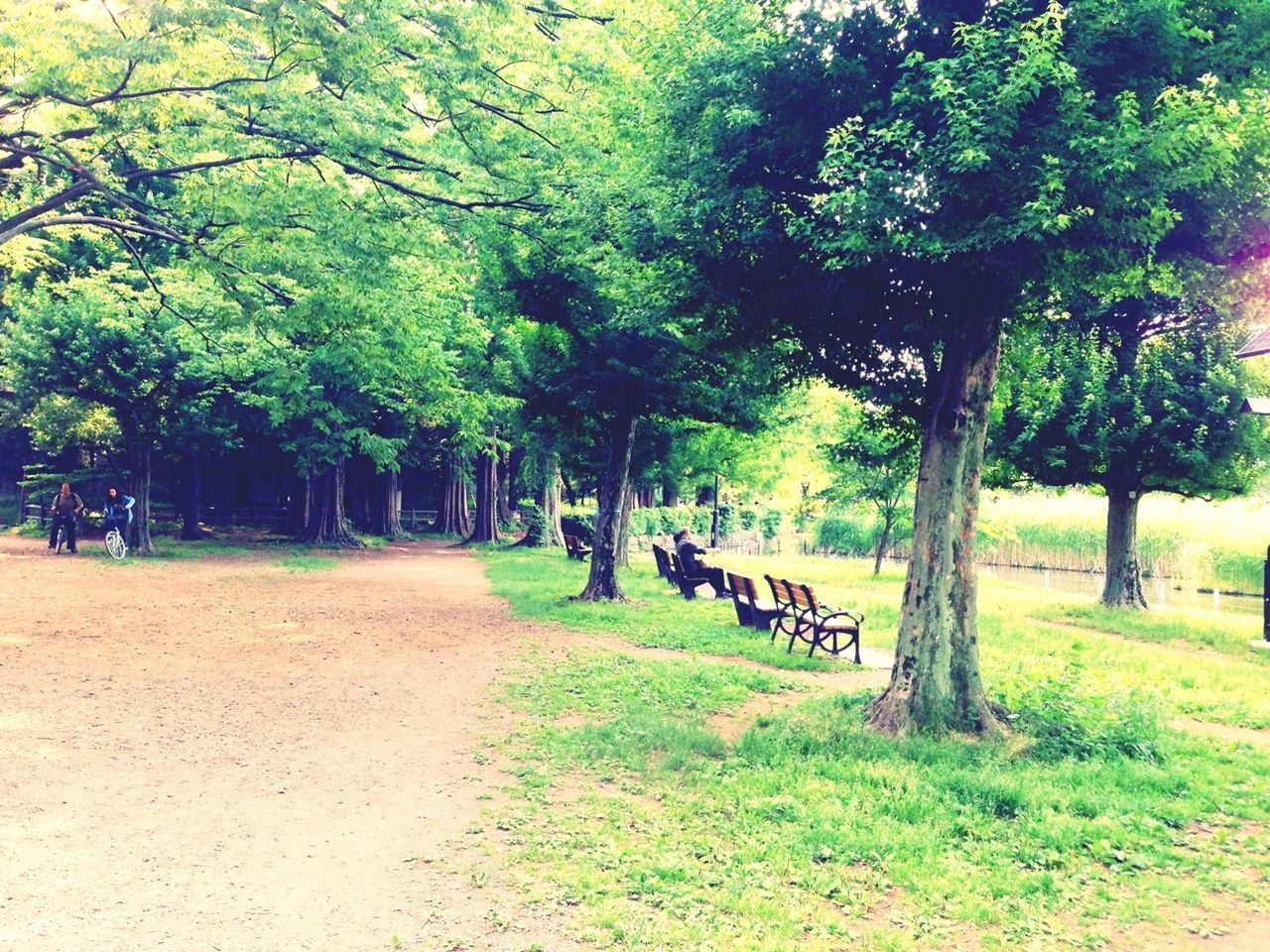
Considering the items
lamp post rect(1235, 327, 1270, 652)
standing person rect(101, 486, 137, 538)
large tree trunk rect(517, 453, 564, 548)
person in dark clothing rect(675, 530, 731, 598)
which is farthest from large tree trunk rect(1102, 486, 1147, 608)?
standing person rect(101, 486, 137, 538)

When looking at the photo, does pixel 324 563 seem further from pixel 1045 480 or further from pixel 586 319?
pixel 1045 480

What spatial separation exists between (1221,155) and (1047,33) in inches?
56.5

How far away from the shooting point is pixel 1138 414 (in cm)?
1555

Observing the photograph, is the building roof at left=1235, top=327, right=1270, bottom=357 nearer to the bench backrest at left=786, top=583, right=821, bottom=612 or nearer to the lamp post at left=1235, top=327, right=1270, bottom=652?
the lamp post at left=1235, top=327, right=1270, bottom=652

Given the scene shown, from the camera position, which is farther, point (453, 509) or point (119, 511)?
point (453, 509)

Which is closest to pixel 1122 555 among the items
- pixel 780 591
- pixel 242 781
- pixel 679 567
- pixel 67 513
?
pixel 679 567

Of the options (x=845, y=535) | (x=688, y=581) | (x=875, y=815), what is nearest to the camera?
(x=875, y=815)

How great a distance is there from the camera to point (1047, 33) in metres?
5.88

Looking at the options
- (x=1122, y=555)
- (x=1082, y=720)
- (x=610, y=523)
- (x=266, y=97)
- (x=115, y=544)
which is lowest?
(x=115, y=544)

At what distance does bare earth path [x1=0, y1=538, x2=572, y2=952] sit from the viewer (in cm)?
422

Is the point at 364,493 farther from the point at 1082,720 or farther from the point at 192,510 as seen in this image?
the point at 1082,720

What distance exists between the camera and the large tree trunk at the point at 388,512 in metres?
36.0

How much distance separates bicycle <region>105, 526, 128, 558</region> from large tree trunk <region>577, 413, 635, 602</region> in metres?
13.7

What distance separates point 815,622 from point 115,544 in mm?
19346
